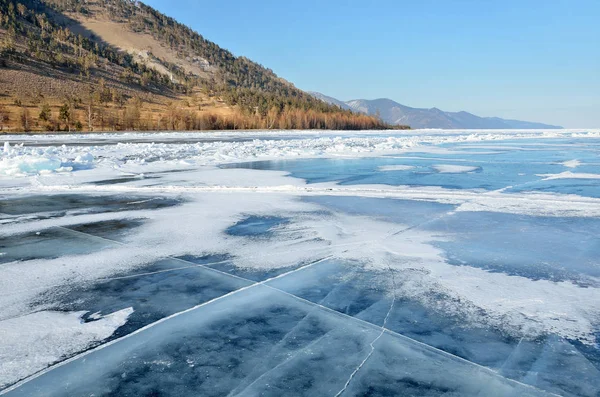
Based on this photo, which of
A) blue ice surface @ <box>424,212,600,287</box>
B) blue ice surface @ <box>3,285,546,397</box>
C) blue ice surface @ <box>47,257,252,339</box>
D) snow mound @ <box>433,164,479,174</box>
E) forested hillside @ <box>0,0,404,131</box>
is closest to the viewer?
blue ice surface @ <box>3,285,546,397</box>

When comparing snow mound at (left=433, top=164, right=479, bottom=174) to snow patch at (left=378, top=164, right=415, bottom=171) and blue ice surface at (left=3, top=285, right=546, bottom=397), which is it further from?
blue ice surface at (left=3, top=285, right=546, bottom=397)

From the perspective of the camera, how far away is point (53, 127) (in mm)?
44875

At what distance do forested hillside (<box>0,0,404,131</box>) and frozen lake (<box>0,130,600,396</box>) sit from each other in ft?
146

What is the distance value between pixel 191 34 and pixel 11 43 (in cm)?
8236

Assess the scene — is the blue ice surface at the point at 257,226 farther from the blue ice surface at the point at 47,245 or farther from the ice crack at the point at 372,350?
the ice crack at the point at 372,350

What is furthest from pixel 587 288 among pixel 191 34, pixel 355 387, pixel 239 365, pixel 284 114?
pixel 191 34

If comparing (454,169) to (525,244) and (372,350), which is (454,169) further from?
(372,350)

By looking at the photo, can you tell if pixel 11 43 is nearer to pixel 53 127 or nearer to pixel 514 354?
pixel 53 127


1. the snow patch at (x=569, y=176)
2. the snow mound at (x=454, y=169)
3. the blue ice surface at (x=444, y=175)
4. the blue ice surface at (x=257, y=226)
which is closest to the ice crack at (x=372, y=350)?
the blue ice surface at (x=257, y=226)

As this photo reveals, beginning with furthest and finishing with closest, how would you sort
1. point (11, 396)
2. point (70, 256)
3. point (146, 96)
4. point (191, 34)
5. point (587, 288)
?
point (191, 34) → point (146, 96) → point (70, 256) → point (587, 288) → point (11, 396)

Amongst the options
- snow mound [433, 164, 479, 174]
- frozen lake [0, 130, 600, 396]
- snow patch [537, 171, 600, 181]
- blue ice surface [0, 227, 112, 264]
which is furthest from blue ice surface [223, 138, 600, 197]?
blue ice surface [0, 227, 112, 264]

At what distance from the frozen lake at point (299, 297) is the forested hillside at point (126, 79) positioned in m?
44.5

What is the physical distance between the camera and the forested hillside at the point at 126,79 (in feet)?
184

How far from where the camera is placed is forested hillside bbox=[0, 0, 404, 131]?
184 feet
